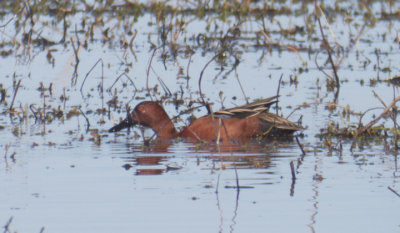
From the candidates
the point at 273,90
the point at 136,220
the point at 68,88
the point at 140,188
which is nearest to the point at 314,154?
the point at 140,188

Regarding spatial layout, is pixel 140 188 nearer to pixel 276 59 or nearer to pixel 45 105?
pixel 45 105

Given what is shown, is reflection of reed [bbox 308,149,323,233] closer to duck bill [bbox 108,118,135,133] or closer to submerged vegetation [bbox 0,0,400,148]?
submerged vegetation [bbox 0,0,400,148]

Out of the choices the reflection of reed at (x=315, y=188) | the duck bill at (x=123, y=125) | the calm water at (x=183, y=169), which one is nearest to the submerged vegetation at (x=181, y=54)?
the calm water at (x=183, y=169)

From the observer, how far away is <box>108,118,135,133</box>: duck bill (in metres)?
11.1

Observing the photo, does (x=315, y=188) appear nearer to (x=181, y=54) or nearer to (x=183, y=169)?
(x=183, y=169)

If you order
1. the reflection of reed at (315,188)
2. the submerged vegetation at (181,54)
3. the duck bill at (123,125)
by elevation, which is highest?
the submerged vegetation at (181,54)

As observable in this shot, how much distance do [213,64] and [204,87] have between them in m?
2.22

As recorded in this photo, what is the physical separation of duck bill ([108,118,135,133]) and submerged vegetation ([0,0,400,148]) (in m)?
0.17

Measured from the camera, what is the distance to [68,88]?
13938 mm

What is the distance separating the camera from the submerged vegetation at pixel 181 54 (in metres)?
12.0

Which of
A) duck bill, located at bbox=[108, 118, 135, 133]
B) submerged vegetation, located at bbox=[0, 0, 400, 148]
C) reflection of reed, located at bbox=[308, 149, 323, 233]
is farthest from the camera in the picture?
submerged vegetation, located at bbox=[0, 0, 400, 148]

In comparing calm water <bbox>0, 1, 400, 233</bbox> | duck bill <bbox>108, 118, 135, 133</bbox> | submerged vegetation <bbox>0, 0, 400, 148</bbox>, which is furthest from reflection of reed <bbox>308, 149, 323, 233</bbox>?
duck bill <bbox>108, 118, 135, 133</bbox>

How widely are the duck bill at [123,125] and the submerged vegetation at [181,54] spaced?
0.17 meters

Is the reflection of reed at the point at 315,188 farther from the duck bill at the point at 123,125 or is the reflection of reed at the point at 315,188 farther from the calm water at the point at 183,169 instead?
the duck bill at the point at 123,125
